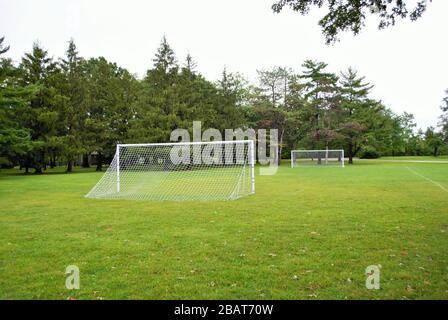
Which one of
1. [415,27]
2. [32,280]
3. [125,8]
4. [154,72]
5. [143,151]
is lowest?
[32,280]

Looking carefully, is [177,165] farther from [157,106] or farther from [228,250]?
[228,250]

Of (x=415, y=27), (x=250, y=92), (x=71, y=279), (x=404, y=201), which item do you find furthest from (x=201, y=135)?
(x=71, y=279)

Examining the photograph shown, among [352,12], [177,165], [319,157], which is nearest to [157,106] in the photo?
[177,165]

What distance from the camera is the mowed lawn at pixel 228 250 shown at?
4020mm

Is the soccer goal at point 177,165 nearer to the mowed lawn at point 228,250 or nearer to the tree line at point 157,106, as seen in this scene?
the tree line at point 157,106

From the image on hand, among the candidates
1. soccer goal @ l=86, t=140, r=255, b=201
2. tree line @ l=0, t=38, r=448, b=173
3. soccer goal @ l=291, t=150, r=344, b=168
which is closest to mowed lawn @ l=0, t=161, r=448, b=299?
soccer goal @ l=86, t=140, r=255, b=201

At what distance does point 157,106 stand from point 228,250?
29.3 meters

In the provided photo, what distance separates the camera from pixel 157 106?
33344mm

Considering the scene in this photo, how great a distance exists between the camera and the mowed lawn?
4.02 meters

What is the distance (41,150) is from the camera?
30.4m

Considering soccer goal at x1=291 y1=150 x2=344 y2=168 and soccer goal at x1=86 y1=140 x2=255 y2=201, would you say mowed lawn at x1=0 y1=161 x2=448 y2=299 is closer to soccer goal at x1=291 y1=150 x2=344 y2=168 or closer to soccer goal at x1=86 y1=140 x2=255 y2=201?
soccer goal at x1=86 y1=140 x2=255 y2=201

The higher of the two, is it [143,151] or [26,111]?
[26,111]

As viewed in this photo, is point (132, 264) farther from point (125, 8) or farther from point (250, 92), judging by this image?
point (250, 92)

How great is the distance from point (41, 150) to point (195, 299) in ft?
103
